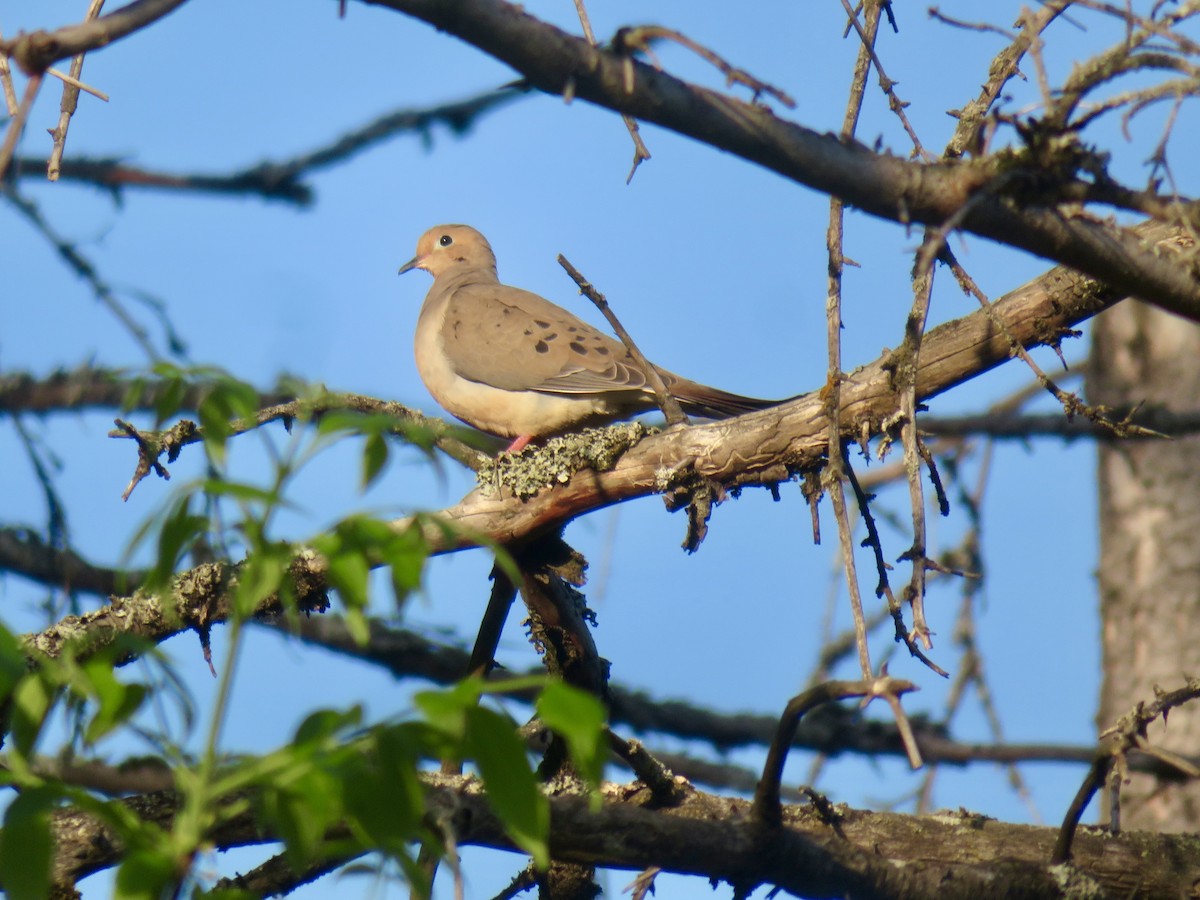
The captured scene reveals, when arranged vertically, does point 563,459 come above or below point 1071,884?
above

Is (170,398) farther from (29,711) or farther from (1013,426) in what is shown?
(1013,426)

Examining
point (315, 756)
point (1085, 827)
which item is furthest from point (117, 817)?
point (1085, 827)

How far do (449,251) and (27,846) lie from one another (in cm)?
730

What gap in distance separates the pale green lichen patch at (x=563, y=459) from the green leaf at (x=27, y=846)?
238 cm

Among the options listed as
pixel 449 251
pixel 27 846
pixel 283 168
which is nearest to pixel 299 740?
pixel 27 846

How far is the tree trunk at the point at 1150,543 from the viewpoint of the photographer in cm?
666

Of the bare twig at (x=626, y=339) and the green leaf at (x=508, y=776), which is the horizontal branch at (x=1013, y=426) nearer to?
the bare twig at (x=626, y=339)

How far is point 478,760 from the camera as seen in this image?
4.53 feet

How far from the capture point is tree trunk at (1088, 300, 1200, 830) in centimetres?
666

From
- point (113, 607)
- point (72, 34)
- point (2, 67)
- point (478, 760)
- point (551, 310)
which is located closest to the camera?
point (478, 760)

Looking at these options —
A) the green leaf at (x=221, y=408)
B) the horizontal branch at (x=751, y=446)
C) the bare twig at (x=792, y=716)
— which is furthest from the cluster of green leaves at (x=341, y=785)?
the horizontal branch at (x=751, y=446)

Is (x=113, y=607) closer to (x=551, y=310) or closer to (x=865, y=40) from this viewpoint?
(x=865, y=40)

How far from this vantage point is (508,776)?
1375 millimetres

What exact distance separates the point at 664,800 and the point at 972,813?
0.85 meters
